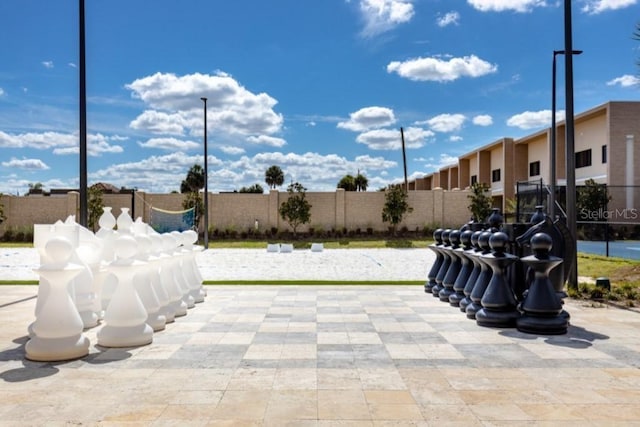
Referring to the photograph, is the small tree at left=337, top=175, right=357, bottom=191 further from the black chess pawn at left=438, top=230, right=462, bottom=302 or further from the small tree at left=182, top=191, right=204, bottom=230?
the black chess pawn at left=438, top=230, right=462, bottom=302

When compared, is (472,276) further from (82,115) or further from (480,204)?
(480,204)

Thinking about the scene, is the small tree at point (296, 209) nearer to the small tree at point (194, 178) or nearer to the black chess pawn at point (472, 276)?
the black chess pawn at point (472, 276)

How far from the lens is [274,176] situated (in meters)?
78.8

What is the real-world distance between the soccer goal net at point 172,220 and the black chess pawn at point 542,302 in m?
28.2

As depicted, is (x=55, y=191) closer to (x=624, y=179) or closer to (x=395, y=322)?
(x=624, y=179)

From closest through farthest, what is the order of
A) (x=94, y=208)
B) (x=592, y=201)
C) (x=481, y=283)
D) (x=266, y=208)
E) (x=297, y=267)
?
(x=481, y=283), (x=297, y=267), (x=592, y=201), (x=94, y=208), (x=266, y=208)

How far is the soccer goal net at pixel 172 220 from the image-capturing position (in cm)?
3359

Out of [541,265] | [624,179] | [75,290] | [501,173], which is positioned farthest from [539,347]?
[501,173]

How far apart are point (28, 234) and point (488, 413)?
3734cm

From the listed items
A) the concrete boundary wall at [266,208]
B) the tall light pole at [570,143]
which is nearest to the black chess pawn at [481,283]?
the tall light pole at [570,143]

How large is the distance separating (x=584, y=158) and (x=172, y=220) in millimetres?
28330

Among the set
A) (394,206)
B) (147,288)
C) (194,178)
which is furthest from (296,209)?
(194,178)

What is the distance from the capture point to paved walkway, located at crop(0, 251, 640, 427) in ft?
13.6

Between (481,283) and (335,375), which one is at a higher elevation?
(481,283)
